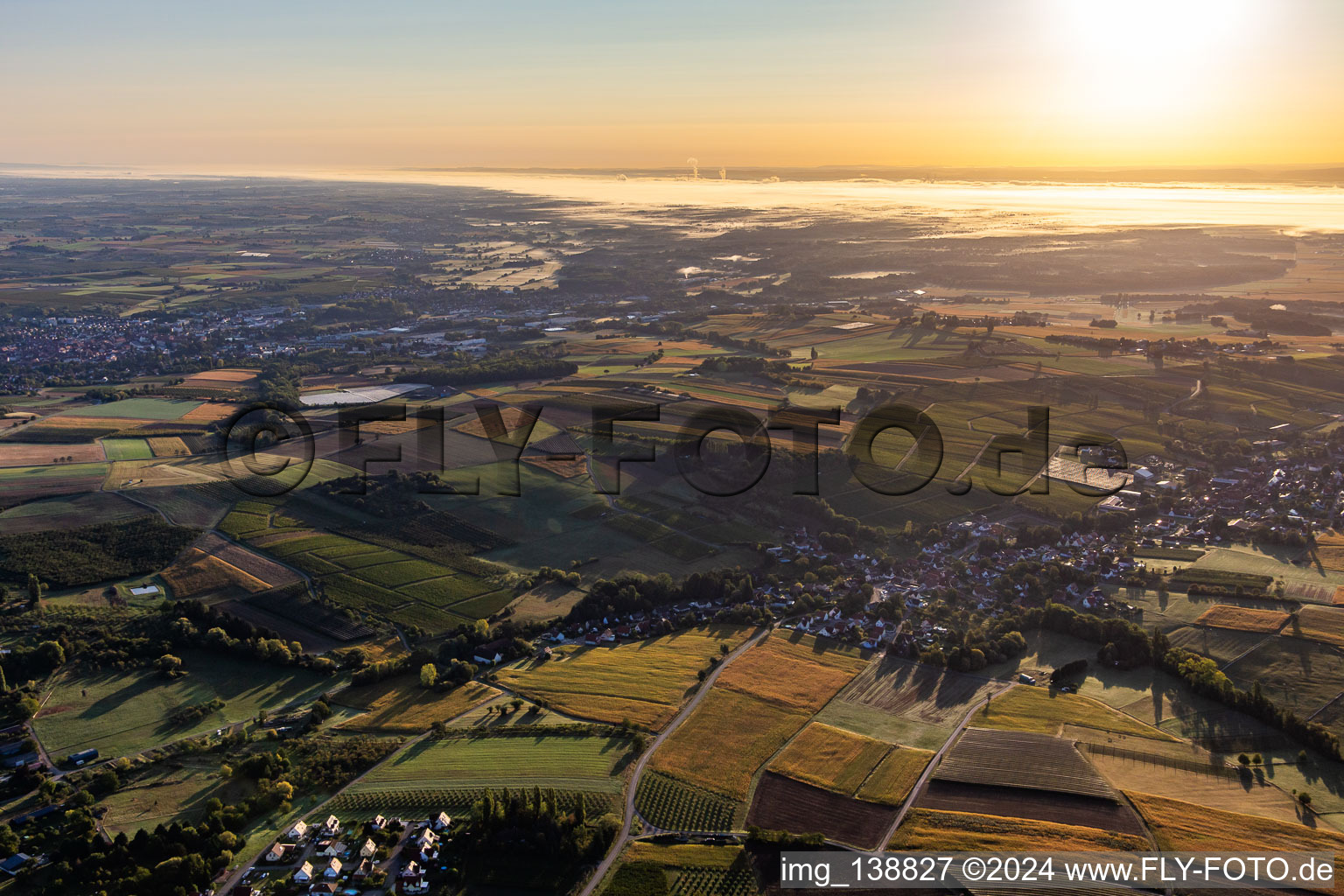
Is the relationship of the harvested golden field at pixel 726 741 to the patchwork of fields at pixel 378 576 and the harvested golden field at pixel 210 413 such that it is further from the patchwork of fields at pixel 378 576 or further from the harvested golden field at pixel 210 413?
the harvested golden field at pixel 210 413

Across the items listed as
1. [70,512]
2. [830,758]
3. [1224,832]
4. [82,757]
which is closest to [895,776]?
[830,758]

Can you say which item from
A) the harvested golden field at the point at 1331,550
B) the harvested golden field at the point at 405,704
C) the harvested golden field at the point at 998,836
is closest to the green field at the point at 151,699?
the harvested golden field at the point at 405,704

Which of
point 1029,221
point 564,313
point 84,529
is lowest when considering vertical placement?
point 84,529

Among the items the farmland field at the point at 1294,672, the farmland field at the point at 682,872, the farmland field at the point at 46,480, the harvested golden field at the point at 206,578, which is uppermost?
the farmland field at the point at 46,480

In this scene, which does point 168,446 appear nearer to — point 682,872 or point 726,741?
point 726,741

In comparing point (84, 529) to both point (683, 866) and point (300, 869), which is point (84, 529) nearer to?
point (300, 869)

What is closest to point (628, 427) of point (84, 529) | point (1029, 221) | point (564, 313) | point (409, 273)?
point (84, 529)
